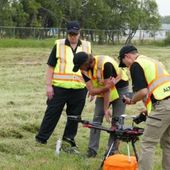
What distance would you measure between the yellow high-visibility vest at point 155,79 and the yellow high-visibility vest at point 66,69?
2391 millimetres

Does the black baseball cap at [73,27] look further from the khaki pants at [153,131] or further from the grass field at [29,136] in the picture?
the khaki pants at [153,131]

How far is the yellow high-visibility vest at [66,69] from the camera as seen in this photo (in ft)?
27.2

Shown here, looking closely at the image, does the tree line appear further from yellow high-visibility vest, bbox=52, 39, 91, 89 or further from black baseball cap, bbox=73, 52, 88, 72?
black baseball cap, bbox=73, 52, 88, 72

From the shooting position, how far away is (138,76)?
5938mm

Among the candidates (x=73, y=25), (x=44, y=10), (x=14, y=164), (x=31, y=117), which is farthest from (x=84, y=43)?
(x=44, y=10)

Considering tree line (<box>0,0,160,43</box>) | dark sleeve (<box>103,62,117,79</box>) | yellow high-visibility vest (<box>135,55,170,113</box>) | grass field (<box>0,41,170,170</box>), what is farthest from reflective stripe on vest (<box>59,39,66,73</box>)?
tree line (<box>0,0,160,43</box>)

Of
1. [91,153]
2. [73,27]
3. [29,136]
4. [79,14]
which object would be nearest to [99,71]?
[73,27]

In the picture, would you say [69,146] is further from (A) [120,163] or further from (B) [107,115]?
(A) [120,163]

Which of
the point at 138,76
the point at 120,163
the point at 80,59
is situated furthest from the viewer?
the point at 80,59

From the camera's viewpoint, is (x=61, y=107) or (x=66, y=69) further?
(x=61, y=107)

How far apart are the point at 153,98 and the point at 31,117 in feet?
17.4

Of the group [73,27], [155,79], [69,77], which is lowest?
[69,77]

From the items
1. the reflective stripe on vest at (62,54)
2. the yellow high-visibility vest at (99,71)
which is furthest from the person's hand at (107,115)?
the reflective stripe on vest at (62,54)

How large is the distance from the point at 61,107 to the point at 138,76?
2770 mm
